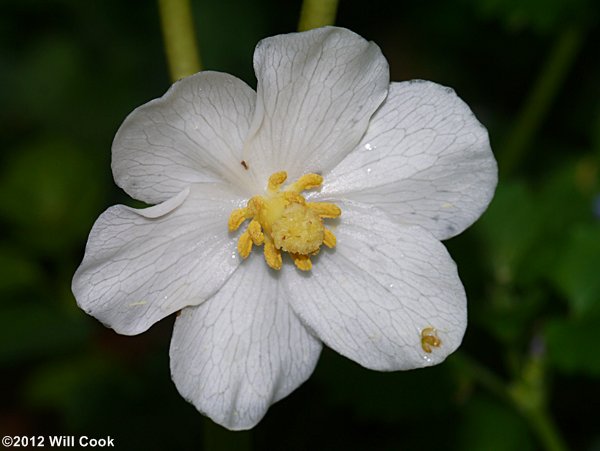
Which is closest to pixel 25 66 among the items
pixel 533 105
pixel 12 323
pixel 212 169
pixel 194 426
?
pixel 12 323

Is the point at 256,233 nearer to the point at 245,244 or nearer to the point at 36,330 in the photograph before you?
the point at 245,244

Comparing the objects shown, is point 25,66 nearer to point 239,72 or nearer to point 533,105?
point 239,72

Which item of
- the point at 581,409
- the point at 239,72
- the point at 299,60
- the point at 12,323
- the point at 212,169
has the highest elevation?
the point at 299,60

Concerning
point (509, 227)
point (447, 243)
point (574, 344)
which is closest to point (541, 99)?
point (509, 227)

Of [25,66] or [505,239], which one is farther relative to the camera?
[25,66]

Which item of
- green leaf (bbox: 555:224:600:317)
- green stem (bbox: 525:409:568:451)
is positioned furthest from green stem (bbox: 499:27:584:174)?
green stem (bbox: 525:409:568:451)

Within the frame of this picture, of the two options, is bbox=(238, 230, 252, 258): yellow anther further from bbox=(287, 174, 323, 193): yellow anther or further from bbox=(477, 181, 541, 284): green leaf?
bbox=(477, 181, 541, 284): green leaf
